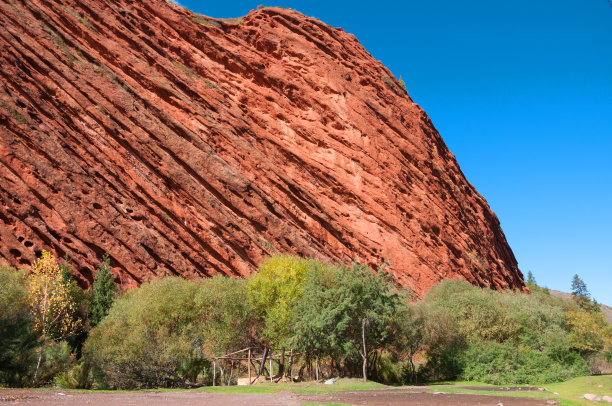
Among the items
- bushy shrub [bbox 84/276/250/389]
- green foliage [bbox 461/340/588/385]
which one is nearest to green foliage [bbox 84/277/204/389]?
bushy shrub [bbox 84/276/250/389]

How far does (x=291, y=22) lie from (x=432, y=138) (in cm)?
2686

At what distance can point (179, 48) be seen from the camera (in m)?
50.5

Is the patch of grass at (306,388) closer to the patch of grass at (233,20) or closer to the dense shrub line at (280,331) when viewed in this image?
the dense shrub line at (280,331)

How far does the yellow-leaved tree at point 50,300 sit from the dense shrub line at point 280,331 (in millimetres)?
129

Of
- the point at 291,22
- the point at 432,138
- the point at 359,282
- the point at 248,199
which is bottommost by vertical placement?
the point at 359,282

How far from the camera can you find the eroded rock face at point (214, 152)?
3017 centimetres

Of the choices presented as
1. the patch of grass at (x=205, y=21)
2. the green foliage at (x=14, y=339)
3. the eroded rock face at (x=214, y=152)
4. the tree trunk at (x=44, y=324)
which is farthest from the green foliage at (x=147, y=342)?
the patch of grass at (x=205, y=21)

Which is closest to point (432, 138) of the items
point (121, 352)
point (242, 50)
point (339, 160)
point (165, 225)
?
point (339, 160)

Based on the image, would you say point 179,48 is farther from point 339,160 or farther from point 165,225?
point 165,225

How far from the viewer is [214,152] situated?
136ft

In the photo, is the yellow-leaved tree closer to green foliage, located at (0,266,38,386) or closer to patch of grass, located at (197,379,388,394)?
green foliage, located at (0,266,38,386)

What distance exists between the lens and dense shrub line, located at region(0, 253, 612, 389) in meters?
22.8

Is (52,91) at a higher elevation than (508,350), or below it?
higher

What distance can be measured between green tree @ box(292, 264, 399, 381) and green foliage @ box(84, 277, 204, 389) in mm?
6598
